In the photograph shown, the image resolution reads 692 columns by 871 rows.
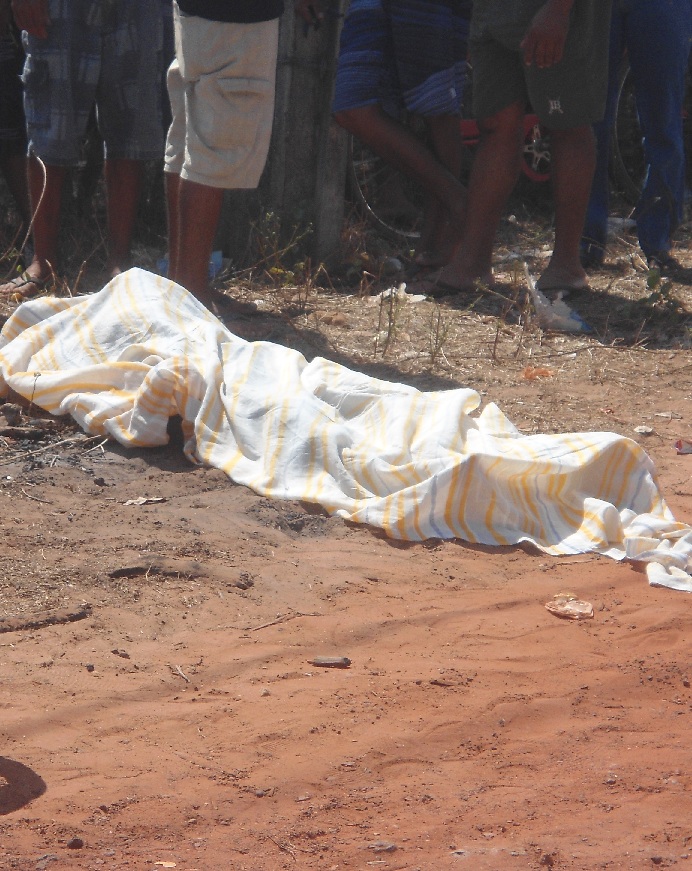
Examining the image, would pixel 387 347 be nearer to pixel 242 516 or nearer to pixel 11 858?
pixel 242 516

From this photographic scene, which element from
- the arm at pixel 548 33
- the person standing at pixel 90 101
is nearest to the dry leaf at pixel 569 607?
the arm at pixel 548 33

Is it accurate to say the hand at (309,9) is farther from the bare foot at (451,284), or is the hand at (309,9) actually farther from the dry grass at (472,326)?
the bare foot at (451,284)

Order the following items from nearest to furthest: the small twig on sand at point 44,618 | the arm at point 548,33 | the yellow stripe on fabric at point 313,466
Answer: the small twig on sand at point 44,618, the yellow stripe on fabric at point 313,466, the arm at point 548,33

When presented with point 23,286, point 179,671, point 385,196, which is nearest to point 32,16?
point 23,286

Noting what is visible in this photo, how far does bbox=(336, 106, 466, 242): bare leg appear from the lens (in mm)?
4984

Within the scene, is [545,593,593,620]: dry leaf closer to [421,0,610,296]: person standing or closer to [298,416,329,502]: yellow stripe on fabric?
[298,416,329,502]: yellow stripe on fabric

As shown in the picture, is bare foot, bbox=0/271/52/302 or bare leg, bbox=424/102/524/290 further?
bare leg, bbox=424/102/524/290

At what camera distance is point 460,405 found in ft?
10.1

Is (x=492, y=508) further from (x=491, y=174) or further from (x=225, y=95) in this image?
(x=491, y=174)

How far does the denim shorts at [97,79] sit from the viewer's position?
4477 mm

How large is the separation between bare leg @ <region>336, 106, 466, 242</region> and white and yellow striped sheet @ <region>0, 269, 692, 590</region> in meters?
1.72

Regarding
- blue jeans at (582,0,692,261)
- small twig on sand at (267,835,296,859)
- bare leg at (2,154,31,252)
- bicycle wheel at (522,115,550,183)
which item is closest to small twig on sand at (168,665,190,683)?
small twig on sand at (267,835,296,859)

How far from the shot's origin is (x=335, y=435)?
3.02m

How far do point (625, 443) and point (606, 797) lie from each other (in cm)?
128
